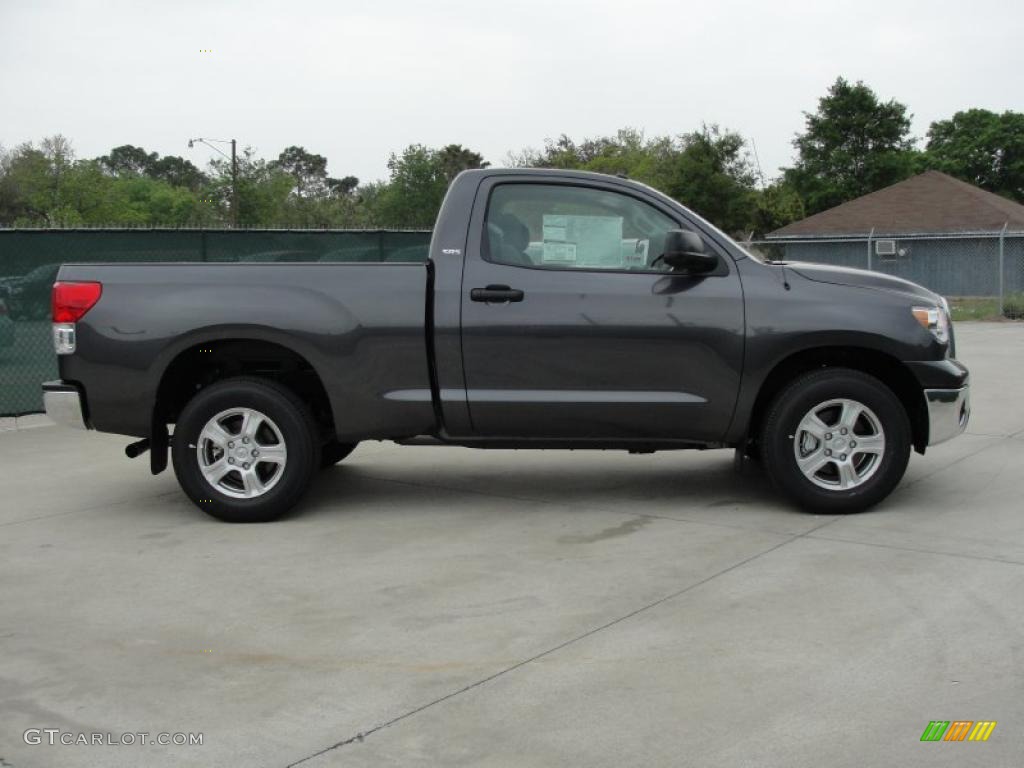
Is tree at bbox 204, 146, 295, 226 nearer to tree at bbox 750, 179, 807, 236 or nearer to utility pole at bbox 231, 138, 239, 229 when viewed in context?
utility pole at bbox 231, 138, 239, 229

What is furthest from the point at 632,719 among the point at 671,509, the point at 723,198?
the point at 723,198

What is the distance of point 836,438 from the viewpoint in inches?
266

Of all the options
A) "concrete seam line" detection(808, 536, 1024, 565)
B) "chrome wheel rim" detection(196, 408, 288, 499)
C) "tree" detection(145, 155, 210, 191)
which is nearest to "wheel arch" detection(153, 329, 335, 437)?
"chrome wheel rim" detection(196, 408, 288, 499)

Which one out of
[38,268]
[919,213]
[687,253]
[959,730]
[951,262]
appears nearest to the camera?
[959,730]

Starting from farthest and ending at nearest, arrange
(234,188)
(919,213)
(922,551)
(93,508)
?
(234,188) < (919,213) < (93,508) < (922,551)

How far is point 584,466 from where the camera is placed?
28.0 feet

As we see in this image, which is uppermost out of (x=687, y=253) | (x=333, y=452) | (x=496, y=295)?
(x=687, y=253)

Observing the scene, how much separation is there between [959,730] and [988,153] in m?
73.9

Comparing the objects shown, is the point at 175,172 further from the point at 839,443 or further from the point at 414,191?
the point at 839,443

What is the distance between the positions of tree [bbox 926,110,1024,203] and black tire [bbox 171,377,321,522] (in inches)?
2712

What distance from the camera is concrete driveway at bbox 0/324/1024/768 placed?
3.83 m

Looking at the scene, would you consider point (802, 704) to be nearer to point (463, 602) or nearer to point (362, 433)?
point (463, 602)

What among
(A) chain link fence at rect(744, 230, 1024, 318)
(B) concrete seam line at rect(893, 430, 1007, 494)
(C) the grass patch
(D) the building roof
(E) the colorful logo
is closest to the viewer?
(E) the colorful logo

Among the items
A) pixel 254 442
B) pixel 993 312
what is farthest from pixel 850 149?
pixel 254 442
